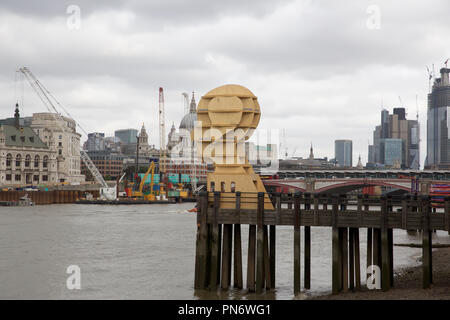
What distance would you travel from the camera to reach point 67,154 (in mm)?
196875

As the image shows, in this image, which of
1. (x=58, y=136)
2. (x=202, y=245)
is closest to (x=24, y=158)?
(x=58, y=136)


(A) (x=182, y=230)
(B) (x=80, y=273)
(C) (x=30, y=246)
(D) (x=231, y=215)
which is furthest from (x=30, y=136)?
(D) (x=231, y=215)

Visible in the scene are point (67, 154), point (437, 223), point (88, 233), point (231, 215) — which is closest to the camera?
point (437, 223)

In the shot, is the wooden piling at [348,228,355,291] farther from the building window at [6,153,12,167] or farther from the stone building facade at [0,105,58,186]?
the building window at [6,153,12,167]

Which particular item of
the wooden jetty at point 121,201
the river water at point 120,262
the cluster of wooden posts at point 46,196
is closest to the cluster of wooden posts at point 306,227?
the river water at point 120,262

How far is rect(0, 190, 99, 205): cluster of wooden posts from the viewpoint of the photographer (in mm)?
135125

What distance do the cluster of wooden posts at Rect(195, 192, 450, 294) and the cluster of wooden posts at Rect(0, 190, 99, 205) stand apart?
116653mm

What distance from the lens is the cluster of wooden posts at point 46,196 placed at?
13512 centimetres

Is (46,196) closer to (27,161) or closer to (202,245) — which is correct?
(27,161)

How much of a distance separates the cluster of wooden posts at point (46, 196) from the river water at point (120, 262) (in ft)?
233

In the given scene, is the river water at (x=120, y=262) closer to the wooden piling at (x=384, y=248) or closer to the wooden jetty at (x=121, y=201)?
the wooden piling at (x=384, y=248)
